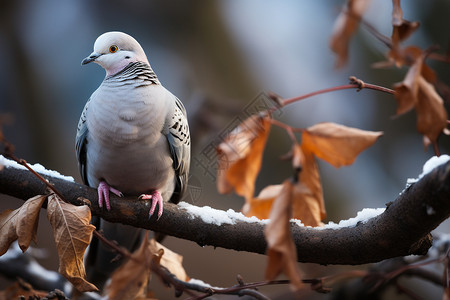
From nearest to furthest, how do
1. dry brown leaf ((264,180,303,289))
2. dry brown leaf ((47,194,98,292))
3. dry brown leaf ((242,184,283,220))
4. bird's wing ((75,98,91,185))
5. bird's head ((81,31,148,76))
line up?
dry brown leaf ((264,180,303,289)) → dry brown leaf ((47,194,98,292)) → dry brown leaf ((242,184,283,220)) → bird's head ((81,31,148,76)) → bird's wing ((75,98,91,185))

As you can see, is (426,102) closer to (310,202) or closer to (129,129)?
(310,202)

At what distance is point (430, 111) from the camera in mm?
915

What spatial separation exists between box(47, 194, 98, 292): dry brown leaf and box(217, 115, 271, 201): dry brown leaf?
364 mm

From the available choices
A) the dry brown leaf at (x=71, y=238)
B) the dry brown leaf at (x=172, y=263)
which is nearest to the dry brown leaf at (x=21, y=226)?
the dry brown leaf at (x=71, y=238)

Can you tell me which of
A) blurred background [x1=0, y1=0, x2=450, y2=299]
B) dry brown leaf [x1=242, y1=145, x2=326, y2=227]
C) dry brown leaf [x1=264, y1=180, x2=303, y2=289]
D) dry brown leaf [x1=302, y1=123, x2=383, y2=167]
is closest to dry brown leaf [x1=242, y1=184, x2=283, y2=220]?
dry brown leaf [x1=242, y1=145, x2=326, y2=227]

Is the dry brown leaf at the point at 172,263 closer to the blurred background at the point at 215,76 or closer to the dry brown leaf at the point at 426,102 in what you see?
the dry brown leaf at the point at 426,102

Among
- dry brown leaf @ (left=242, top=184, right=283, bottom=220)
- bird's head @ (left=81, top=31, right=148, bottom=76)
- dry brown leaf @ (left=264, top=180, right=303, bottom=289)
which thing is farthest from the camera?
bird's head @ (left=81, top=31, right=148, bottom=76)

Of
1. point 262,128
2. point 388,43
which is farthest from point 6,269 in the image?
point 388,43

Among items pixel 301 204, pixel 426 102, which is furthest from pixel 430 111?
pixel 301 204

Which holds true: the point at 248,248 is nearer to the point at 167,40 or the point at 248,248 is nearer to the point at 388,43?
the point at 388,43

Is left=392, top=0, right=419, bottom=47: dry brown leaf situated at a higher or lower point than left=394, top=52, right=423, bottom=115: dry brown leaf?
higher

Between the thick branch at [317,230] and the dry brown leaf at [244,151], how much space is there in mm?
388

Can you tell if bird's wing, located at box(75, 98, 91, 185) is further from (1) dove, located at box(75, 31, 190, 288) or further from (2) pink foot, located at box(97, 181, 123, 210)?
(2) pink foot, located at box(97, 181, 123, 210)

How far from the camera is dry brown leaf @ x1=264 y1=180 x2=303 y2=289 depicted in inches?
32.2
